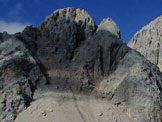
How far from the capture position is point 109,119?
2039cm

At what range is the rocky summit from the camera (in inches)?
811

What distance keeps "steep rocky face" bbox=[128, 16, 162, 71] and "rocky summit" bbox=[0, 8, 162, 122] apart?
39.1 meters

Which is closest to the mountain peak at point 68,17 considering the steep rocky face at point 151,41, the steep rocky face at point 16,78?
the steep rocky face at point 16,78

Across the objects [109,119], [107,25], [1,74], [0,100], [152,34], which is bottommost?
[109,119]

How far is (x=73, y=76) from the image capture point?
23.3m

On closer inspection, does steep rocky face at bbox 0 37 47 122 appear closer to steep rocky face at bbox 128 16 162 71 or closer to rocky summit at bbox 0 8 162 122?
rocky summit at bbox 0 8 162 122

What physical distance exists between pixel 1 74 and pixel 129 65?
28.0ft

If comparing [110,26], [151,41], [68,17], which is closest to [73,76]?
[68,17]

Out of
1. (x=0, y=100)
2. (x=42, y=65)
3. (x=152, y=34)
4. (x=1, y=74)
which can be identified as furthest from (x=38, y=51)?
(x=152, y=34)

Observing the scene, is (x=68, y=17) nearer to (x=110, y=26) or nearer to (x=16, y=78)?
(x=110, y=26)

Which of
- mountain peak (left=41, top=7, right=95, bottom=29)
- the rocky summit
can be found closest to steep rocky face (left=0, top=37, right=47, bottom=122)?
the rocky summit

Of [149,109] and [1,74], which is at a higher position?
[1,74]

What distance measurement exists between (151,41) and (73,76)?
46018mm

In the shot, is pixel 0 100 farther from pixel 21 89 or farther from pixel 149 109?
pixel 149 109
